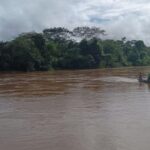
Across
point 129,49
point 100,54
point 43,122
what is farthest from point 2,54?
point 43,122

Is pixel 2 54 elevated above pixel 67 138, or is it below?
above

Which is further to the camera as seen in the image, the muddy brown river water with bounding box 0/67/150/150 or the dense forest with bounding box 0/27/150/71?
the dense forest with bounding box 0/27/150/71

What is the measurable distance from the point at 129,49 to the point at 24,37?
105 feet

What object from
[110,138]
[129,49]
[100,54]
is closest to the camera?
[110,138]

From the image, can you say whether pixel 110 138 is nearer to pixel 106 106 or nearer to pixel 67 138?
pixel 67 138

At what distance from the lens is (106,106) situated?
14.1m

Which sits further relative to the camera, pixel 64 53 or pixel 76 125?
pixel 64 53

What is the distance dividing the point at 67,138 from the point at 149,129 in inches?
92.9

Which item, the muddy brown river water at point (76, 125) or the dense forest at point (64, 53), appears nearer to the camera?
the muddy brown river water at point (76, 125)

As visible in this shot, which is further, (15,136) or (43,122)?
(43,122)

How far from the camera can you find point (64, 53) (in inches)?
2395

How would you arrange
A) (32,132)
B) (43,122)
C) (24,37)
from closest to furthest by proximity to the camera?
1. (32,132)
2. (43,122)
3. (24,37)

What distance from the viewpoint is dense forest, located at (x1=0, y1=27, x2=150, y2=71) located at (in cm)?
5088

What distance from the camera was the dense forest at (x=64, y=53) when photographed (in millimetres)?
50875
